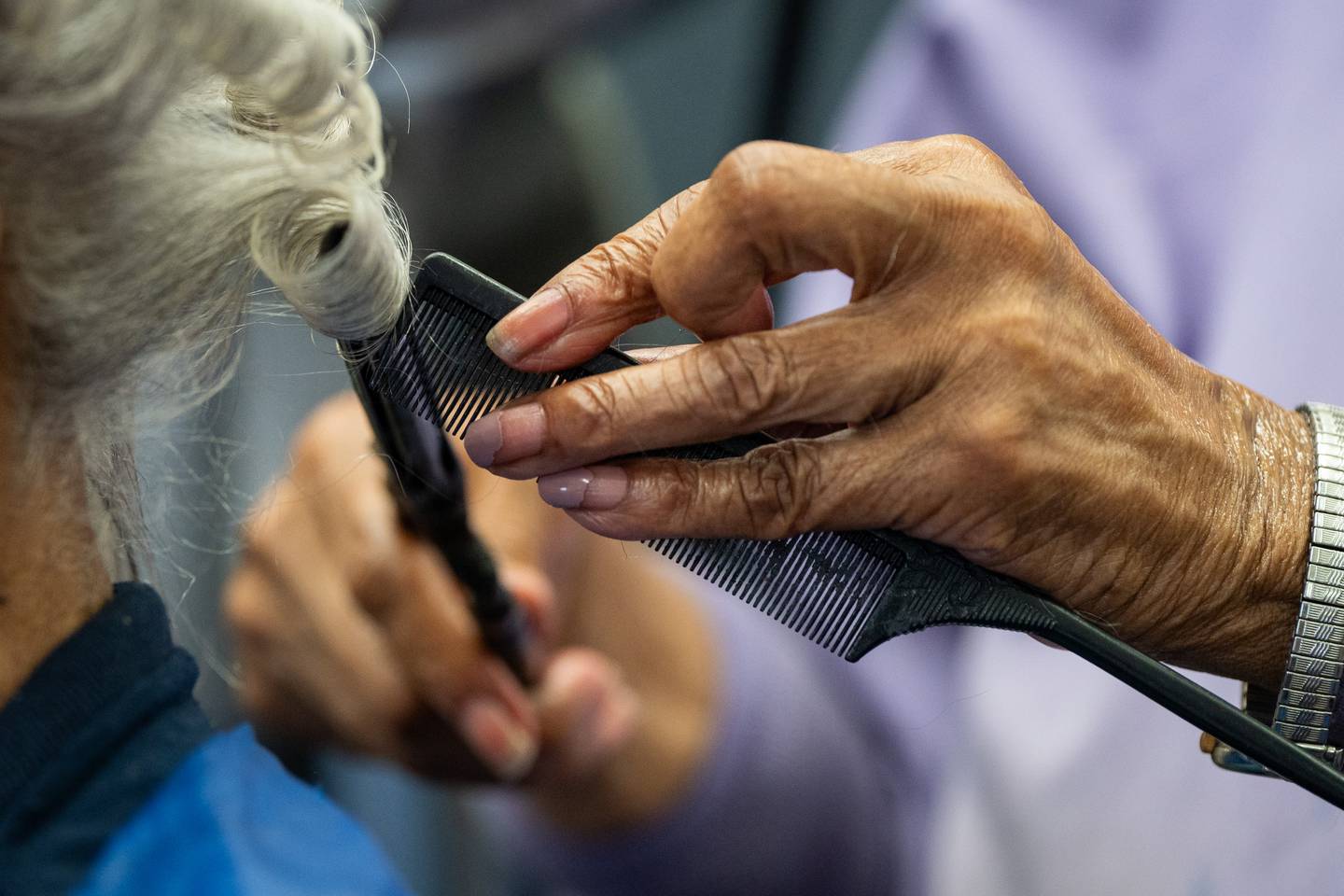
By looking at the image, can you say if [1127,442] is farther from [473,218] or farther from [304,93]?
[473,218]

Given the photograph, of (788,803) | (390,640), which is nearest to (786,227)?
(390,640)

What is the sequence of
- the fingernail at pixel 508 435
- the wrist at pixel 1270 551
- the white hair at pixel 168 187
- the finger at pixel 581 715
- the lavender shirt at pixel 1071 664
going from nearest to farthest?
1. the white hair at pixel 168 187
2. the fingernail at pixel 508 435
3. the wrist at pixel 1270 551
4. the lavender shirt at pixel 1071 664
5. the finger at pixel 581 715

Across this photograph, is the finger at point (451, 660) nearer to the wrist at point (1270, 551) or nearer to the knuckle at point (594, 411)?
the knuckle at point (594, 411)

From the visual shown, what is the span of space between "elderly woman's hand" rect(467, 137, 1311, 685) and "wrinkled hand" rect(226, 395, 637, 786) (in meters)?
0.58

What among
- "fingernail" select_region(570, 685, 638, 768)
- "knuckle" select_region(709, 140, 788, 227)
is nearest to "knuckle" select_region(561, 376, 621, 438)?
"knuckle" select_region(709, 140, 788, 227)

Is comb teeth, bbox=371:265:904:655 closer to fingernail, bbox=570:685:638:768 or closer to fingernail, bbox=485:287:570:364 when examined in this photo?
fingernail, bbox=485:287:570:364

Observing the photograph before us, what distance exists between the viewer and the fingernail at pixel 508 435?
0.65 metres

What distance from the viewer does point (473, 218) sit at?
2.19 meters

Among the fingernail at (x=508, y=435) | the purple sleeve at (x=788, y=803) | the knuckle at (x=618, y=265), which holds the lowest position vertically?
the purple sleeve at (x=788, y=803)

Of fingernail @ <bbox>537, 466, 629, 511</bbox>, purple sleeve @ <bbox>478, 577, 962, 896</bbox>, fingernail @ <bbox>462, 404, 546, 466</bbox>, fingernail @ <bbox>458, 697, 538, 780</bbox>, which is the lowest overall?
purple sleeve @ <bbox>478, 577, 962, 896</bbox>

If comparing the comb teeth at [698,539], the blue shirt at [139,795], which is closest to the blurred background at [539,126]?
the blue shirt at [139,795]

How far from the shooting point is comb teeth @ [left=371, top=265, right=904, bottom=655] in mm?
684

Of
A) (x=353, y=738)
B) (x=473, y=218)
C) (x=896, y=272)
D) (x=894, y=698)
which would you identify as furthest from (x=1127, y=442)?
(x=473, y=218)

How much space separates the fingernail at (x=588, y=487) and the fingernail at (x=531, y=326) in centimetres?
8
